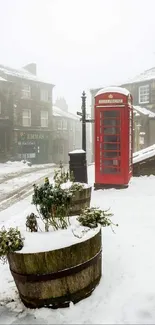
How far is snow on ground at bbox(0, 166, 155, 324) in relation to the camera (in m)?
3.01

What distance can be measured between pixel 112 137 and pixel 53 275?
22.5ft

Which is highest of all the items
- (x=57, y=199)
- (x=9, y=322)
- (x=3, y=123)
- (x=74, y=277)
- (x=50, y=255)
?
(x=3, y=123)

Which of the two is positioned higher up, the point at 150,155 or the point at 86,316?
the point at 150,155

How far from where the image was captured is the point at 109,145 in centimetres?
955

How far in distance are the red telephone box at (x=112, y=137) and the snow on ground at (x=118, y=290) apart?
10.5 ft

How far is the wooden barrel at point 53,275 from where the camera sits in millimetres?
3039

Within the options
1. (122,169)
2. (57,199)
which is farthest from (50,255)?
(122,169)

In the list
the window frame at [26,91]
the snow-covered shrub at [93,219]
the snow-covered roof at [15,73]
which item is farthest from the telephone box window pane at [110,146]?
the window frame at [26,91]

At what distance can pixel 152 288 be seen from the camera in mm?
3475

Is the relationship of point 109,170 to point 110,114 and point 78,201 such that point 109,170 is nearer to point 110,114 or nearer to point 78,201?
point 110,114

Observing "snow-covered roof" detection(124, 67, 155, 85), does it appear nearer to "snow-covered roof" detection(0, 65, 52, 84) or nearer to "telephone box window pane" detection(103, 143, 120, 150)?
"snow-covered roof" detection(0, 65, 52, 84)

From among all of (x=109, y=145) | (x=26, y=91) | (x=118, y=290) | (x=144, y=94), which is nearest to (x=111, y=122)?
(x=109, y=145)

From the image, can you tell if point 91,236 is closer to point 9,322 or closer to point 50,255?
point 50,255

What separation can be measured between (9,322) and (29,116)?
36.5 meters
